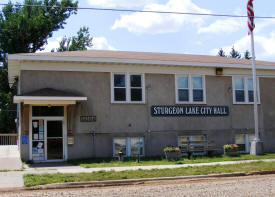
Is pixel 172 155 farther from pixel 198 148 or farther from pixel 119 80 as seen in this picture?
pixel 119 80

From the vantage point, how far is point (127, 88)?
840 inches

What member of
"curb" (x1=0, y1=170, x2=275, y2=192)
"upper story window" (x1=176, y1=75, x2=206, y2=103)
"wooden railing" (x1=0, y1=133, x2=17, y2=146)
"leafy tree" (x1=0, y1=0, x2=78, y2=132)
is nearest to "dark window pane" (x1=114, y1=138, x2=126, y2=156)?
"upper story window" (x1=176, y1=75, x2=206, y2=103)

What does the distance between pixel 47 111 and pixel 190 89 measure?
309 inches

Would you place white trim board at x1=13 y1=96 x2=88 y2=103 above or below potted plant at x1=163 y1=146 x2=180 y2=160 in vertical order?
above

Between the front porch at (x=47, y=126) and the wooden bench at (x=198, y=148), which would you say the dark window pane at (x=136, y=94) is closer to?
the front porch at (x=47, y=126)

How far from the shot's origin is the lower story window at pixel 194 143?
20.8 m

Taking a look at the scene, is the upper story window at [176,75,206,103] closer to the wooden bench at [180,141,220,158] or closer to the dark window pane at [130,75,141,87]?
the dark window pane at [130,75,141,87]

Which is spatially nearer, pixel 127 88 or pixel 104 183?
pixel 104 183

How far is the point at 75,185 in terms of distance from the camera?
12.2 metres

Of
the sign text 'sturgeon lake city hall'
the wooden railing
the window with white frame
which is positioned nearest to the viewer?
the sign text 'sturgeon lake city hall'

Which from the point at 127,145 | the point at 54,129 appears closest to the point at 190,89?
the point at 127,145

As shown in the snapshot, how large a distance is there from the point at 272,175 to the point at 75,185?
6.82 metres

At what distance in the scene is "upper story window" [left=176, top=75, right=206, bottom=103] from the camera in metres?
22.5

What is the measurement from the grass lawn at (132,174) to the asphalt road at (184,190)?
37.7 inches
